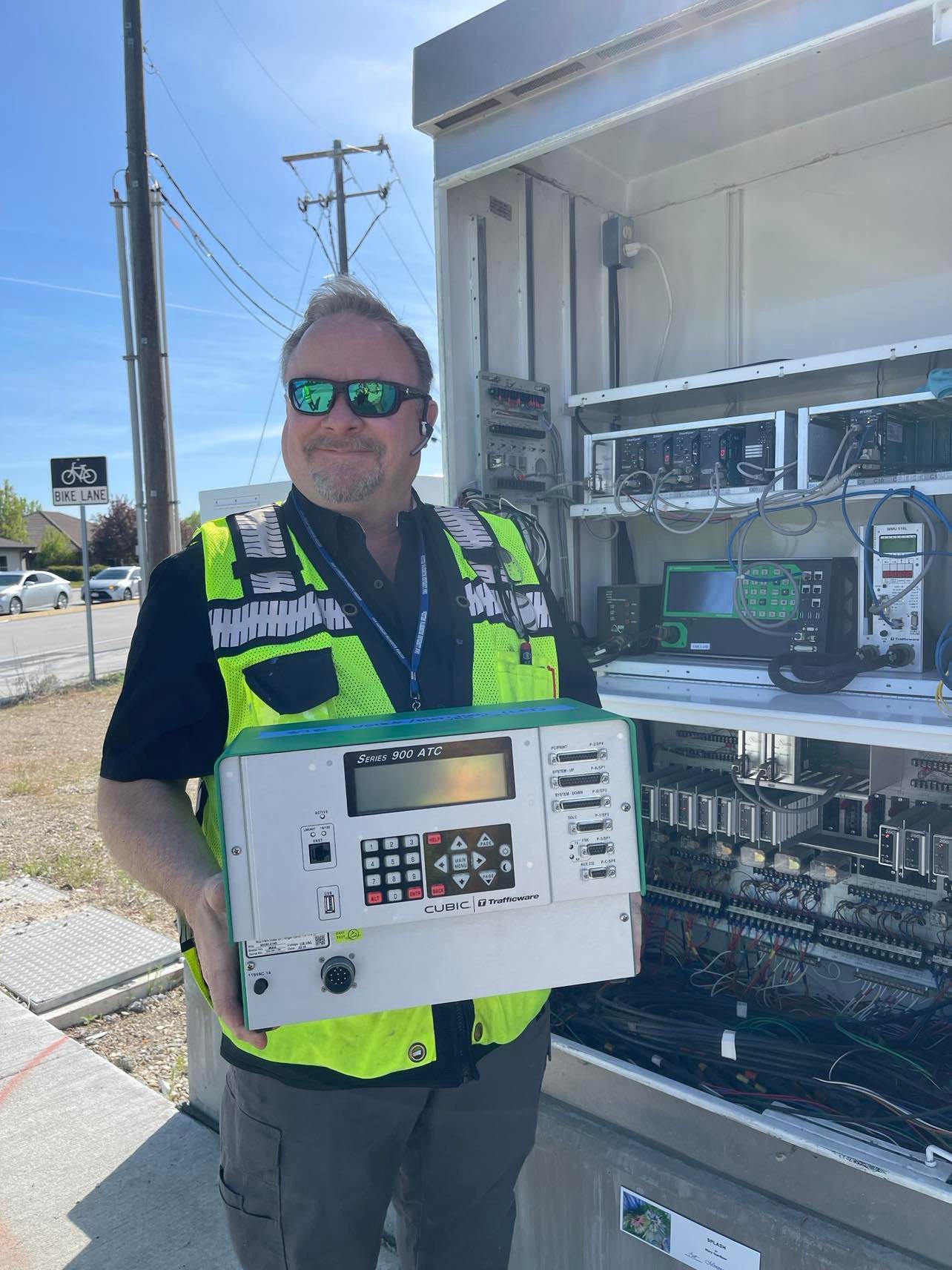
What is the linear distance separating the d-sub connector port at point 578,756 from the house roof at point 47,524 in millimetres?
55701

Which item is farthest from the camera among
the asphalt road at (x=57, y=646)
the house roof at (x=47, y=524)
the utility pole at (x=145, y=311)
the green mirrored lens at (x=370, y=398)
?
the house roof at (x=47, y=524)

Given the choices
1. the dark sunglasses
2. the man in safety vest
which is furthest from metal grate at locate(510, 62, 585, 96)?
the dark sunglasses

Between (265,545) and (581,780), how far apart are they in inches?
27.3

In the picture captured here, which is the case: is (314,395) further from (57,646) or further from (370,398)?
(57,646)

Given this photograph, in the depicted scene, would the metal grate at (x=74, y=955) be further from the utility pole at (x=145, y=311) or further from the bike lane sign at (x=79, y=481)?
the bike lane sign at (x=79, y=481)

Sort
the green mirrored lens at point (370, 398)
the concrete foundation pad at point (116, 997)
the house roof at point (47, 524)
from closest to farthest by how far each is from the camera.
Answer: the green mirrored lens at point (370, 398), the concrete foundation pad at point (116, 997), the house roof at point (47, 524)

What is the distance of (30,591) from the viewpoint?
25578 mm

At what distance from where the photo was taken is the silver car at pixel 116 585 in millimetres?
29938

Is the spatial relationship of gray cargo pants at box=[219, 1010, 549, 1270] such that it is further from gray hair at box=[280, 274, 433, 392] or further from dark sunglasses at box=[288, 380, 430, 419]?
gray hair at box=[280, 274, 433, 392]

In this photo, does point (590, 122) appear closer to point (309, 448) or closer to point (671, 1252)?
point (309, 448)

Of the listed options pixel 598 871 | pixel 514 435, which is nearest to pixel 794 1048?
pixel 598 871

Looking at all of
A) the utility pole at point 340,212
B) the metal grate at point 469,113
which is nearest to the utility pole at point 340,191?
the utility pole at point 340,212

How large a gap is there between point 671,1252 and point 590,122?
2.56 meters

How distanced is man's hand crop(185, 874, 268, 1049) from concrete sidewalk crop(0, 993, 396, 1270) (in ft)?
5.39
